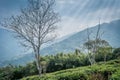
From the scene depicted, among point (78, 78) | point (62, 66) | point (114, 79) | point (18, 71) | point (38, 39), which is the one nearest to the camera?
point (114, 79)

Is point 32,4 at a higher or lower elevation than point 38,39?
higher

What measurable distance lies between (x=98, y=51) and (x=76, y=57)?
721 centimetres

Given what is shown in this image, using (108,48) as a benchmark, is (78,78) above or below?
below

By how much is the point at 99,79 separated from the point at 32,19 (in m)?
23.0

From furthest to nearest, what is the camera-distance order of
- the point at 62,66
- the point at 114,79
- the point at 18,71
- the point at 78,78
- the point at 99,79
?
the point at 62,66, the point at 18,71, the point at 78,78, the point at 99,79, the point at 114,79

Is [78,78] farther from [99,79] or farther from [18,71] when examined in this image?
[18,71]

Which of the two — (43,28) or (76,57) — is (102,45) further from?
(43,28)

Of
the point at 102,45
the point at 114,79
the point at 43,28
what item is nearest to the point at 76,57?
the point at 102,45

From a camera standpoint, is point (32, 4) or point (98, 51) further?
point (98, 51)

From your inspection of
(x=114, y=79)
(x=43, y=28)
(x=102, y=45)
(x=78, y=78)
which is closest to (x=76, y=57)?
(x=102, y=45)

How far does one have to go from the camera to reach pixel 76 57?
69562mm

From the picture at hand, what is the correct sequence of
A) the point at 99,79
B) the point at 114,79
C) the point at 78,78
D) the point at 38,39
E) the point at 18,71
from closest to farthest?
the point at 114,79 → the point at 99,79 → the point at 78,78 → the point at 38,39 → the point at 18,71

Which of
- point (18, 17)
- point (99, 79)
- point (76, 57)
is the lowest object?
point (99, 79)

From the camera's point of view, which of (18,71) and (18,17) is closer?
(18,17)
